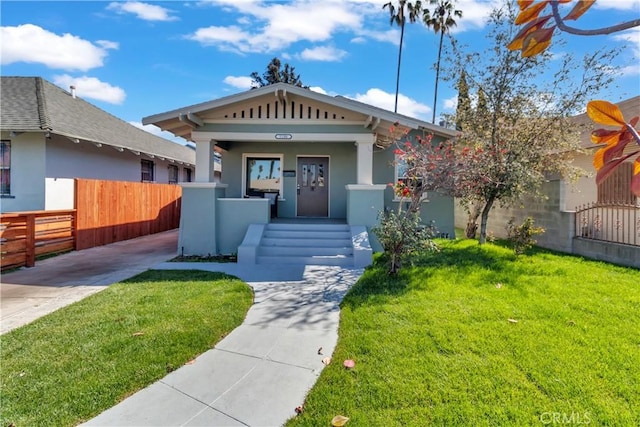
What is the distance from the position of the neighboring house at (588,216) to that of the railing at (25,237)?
12707 millimetres

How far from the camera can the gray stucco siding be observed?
39.4 ft

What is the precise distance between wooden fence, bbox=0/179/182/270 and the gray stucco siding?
4015mm

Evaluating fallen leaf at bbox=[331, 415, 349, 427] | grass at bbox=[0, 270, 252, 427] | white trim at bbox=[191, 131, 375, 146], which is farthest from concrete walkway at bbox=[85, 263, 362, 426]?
white trim at bbox=[191, 131, 375, 146]

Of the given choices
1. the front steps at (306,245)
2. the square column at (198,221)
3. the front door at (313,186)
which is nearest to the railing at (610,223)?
the front steps at (306,245)

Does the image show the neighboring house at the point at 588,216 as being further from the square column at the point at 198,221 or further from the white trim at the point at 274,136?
the square column at the point at 198,221

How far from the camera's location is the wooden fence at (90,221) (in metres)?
7.73

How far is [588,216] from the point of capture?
29.2 feet

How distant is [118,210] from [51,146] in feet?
9.38

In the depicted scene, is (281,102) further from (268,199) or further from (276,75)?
(276,75)

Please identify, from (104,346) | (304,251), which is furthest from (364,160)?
(104,346)

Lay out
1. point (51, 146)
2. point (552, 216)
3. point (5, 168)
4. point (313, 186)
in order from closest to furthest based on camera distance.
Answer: point (552, 216)
point (5, 168)
point (51, 146)
point (313, 186)

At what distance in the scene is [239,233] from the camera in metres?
9.40

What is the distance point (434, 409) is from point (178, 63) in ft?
38.0

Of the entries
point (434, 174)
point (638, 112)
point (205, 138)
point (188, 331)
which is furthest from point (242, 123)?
point (638, 112)
